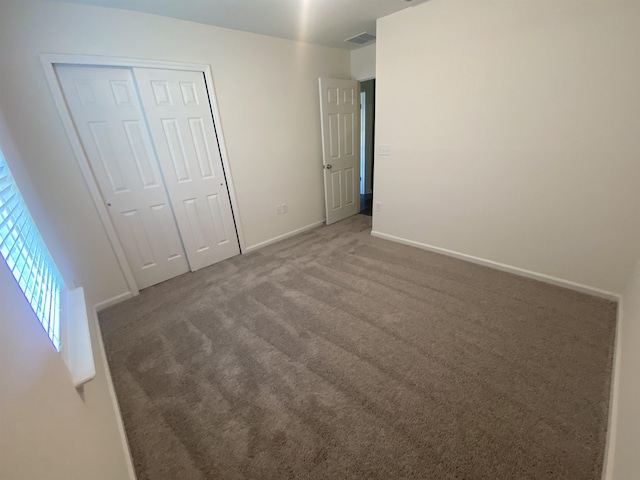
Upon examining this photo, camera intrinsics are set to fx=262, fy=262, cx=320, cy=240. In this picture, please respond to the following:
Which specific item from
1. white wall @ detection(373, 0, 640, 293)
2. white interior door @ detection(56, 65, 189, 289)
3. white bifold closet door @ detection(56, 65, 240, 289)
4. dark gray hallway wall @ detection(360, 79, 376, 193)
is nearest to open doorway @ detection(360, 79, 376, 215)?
dark gray hallway wall @ detection(360, 79, 376, 193)

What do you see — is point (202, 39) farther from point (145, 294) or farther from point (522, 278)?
point (522, 278)

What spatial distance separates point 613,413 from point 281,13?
361cm

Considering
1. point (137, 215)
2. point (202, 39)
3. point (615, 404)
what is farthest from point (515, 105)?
point (137, 215)

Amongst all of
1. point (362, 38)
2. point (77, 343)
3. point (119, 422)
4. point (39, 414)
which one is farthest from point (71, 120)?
point (362, 38)

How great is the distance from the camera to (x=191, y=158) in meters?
2.71

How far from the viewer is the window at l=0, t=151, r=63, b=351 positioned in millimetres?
955

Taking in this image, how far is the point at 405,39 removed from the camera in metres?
2.60

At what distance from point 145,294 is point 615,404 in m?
3.52

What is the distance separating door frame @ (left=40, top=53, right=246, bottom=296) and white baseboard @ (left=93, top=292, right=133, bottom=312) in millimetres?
42

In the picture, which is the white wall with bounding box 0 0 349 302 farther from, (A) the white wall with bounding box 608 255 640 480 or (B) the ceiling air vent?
(A) the white wall with bounding box 608 255 640 480

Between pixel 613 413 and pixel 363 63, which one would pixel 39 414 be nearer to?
pixel 613 413

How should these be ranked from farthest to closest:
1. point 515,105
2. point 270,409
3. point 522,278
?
point 522,278 < point 515,105 < point 270,409

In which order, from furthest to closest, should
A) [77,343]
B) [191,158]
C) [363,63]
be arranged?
[363,63] < [191,158] < [77,343]

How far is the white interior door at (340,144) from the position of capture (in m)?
3.61
